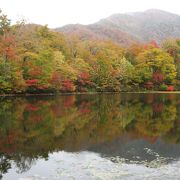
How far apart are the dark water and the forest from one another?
24.5 meters

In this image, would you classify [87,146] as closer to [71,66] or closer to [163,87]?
[71,66]

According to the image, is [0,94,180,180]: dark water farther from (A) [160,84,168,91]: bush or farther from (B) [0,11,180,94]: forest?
(A) [160,84,168,91]: bush

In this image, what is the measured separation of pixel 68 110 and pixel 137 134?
12.6 metres


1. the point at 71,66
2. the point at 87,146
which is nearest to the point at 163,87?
the point at 71,66

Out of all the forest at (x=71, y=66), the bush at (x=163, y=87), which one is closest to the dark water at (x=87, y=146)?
the forest at (x=71, y=66)

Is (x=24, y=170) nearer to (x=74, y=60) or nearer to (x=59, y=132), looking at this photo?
(x=59, y=132)

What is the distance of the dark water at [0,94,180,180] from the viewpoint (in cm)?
1338

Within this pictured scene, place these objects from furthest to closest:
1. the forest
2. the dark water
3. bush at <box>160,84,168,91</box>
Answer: bush at <box>160,84,168,91</box> → the forest → the dark water

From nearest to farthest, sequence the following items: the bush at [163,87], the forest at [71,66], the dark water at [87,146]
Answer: the dark water at [87,146] < the forest at [71,66] < the bush at [163,87]

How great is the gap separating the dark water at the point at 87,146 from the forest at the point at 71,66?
80.5 feet

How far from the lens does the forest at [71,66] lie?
5259 centimetres

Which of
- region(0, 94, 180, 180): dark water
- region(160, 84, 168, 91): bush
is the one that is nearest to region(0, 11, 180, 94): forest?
region(160, 84, 168, 91): bush

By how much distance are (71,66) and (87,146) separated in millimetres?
51746

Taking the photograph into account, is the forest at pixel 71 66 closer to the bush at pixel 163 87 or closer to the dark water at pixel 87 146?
the bush at pixel 163 87
